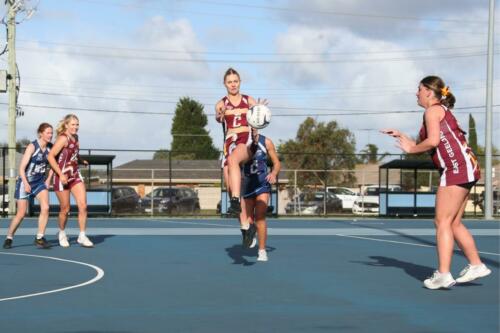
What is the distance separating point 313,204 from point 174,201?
20.6 ft

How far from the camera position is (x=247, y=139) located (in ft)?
36.0

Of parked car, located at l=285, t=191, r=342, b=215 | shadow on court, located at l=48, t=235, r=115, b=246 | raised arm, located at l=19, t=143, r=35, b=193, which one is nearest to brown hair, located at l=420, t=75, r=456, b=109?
raised arm, located at l=19, t=143, r=35, b=193

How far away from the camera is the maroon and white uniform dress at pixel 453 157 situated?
8.55 metres

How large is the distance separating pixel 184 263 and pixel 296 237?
6.52 m

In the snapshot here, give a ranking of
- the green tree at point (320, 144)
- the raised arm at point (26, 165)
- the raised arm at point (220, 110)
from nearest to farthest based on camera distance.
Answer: the raised arm at point (220, 110) → the raised arm at point (26, 165) → the green tree at point (320, 144)

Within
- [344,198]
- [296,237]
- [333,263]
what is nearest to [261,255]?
[333,263]

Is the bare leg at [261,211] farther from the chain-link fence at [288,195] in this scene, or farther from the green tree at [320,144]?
the green tree at [320,144]

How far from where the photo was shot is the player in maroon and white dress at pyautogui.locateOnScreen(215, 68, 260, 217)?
10836mm

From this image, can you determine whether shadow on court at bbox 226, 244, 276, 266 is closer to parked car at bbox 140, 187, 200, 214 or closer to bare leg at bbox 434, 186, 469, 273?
bare leg at bbox 434, 186, 469, 273

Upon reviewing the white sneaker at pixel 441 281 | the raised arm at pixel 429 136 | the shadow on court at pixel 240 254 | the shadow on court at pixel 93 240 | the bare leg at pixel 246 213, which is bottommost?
the shadow on court at pixel 93 240

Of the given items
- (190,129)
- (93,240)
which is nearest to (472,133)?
(190,129)

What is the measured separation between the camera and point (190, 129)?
10962cm

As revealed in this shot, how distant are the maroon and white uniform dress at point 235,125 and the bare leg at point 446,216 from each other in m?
3.18

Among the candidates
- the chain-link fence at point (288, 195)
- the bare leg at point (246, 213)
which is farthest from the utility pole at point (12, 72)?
the bare leg at point (246, 213)
